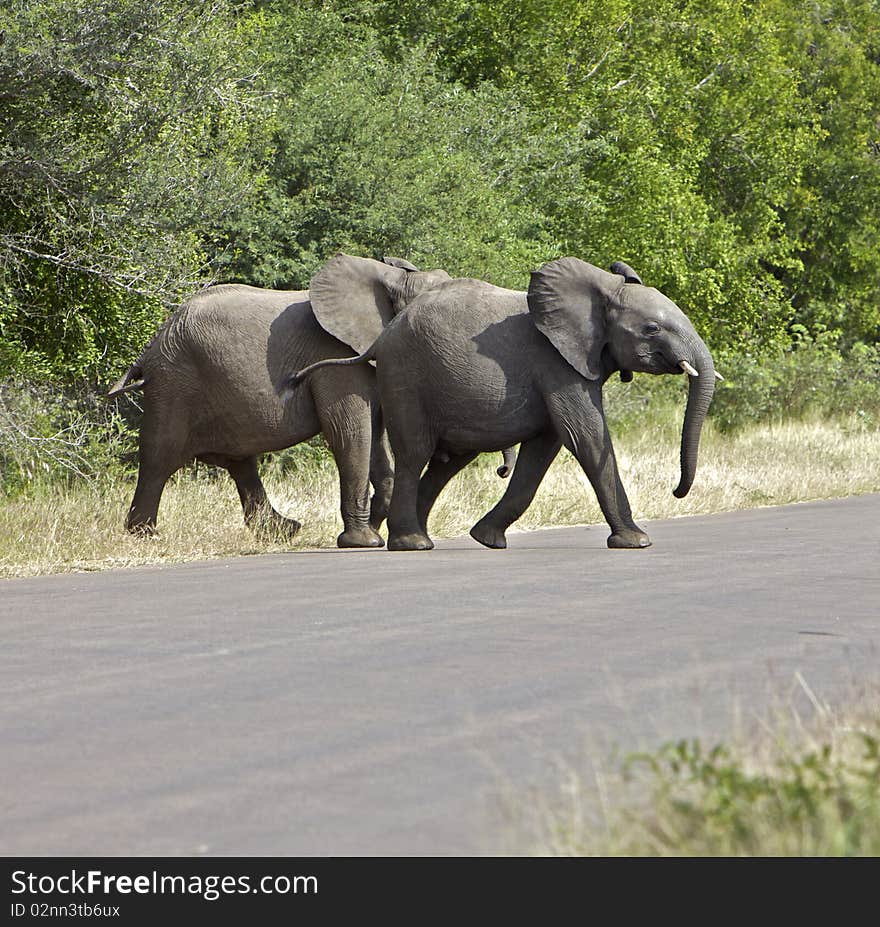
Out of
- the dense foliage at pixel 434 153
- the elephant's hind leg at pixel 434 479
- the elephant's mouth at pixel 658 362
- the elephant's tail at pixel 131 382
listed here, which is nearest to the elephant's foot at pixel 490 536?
the elephant's hind leg at pixel 434 479

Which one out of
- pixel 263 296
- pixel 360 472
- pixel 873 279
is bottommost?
pixel 873 279

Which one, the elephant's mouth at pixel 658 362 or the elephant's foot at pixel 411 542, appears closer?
the elephant's mouth at pixel 658 362

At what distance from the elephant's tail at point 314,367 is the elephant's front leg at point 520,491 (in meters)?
1.47

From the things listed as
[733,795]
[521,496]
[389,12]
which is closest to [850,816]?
[733,795]

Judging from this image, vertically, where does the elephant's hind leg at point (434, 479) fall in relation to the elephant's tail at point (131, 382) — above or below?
below

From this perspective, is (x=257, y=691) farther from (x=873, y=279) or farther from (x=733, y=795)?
(x=873, y=279)

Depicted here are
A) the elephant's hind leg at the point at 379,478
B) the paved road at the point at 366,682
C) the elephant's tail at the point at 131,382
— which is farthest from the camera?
the elephant's hind leg at the point at 379,478

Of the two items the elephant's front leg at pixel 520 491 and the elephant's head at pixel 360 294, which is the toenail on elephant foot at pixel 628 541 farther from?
the elephant's head at pixel 360 294

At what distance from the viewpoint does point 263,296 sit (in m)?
16.0

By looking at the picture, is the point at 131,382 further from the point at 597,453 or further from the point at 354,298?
the point at 597,453

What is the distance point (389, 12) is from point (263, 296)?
70.4 feet

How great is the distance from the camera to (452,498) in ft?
61.5

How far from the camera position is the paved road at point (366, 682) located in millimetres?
5176

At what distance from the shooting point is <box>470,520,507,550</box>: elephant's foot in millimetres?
14906
